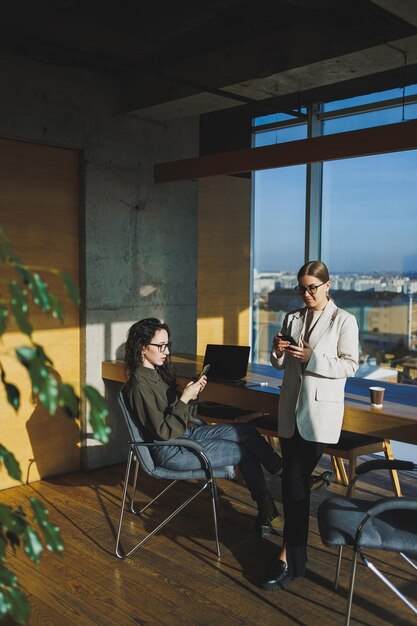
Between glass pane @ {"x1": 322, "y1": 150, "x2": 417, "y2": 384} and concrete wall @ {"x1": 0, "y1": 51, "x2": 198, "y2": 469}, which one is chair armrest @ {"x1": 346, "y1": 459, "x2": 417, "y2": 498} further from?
concrete wall @ {"x1": 0, "y1": 51, "x2": 198, "y2": 469}

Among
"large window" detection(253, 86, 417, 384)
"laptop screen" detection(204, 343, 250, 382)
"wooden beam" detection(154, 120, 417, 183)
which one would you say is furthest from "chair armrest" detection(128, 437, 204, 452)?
"large window" detection(253, 86, 417, 384)

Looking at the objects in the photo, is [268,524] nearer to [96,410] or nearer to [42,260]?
[42,260]

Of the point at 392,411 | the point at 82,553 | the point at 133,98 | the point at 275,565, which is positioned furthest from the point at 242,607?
the point at 133,98

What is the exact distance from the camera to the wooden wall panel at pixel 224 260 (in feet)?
21.1

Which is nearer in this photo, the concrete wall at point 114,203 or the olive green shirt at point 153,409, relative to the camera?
the olive green shirt at point 153,409

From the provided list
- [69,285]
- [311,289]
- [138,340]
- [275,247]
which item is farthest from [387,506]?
[275,247]

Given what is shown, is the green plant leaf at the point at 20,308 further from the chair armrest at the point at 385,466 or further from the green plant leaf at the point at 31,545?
the chair armrest at the point at 385,466

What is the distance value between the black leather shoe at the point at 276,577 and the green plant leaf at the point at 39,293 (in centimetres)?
257

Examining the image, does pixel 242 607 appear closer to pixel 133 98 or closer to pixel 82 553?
pixel 82 553

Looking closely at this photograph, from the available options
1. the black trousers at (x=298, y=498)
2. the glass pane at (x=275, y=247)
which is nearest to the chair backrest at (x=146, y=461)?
the black trousers at (x=298, y=498)

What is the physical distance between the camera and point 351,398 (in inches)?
158

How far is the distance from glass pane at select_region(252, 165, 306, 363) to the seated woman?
2.68 meters

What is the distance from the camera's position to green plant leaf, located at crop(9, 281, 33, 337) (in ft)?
4.09

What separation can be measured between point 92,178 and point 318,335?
8.23 feet
